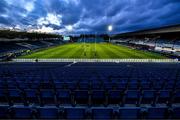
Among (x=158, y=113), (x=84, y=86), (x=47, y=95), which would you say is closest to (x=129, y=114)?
(x=158, y=113)

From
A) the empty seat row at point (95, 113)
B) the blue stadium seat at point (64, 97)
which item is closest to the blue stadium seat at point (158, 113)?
the empty seat row at point (95, 113)

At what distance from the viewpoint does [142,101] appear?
34.9 feet

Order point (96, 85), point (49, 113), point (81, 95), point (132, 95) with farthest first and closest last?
point (96, 85)
point (81, 95)
point (132, 95)
point (49, 113)

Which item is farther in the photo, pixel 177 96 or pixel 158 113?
pixel 177 96

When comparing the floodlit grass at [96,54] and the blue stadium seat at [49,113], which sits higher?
the blue stadium seat at [49,113]

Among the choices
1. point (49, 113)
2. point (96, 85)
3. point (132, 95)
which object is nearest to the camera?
point (49, 113)

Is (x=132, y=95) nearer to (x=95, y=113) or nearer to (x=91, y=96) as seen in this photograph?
(x=91, y=96)

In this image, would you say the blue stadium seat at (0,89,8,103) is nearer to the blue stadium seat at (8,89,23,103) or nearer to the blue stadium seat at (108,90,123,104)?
the blue stadium seat at (8,89,23,103)

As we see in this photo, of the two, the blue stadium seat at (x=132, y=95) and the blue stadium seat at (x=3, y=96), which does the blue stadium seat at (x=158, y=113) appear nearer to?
the blue stadium seat at (x=132, y=95)

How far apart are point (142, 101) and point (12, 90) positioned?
7.42 meters

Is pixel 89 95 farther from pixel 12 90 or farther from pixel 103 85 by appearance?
pixel 12 90

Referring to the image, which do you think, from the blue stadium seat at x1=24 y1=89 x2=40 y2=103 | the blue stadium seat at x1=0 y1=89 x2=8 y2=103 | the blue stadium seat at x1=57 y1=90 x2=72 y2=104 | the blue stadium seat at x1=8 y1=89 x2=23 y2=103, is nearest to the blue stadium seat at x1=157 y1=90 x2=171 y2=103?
the blue stadium seat at x1=57 y1=90 x2=72 y2=104

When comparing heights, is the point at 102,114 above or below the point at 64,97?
above

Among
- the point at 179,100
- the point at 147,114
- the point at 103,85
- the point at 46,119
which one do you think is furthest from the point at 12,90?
the point at 179,100
